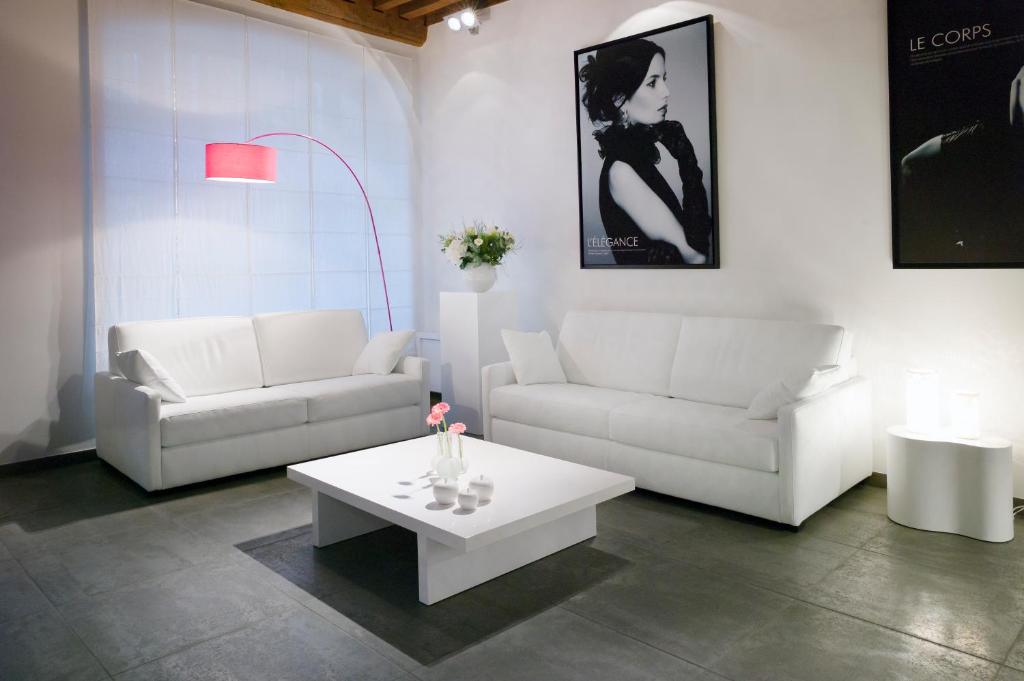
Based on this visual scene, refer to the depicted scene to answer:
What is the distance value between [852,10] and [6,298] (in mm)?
4994

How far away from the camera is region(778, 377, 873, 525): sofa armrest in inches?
133

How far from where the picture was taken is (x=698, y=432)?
371cm

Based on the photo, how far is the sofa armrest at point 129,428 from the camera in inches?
158

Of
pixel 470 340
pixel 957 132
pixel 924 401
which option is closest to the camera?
pixel 924 401

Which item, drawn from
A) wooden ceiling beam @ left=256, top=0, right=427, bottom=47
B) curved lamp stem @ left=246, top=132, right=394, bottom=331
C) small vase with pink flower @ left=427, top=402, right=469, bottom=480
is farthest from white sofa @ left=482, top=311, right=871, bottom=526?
wooden ceiling beam @ left=256, top=0, right=427, bottom=47

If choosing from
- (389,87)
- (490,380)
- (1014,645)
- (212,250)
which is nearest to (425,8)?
(389,87)

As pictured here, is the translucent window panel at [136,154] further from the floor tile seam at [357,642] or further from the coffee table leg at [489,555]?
the coffee table leg at [489,555]

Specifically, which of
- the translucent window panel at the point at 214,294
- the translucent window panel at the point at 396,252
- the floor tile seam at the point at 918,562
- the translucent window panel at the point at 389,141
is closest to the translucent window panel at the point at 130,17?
the translucent window panel at the point at 214,294

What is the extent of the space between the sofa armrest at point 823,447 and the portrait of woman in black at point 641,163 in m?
1.29

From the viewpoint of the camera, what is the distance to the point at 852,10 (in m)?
3.98

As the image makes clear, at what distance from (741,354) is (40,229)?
4.17 metres

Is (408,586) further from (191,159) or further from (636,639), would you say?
(191,159)

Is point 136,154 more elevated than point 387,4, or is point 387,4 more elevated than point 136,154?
point 387,4

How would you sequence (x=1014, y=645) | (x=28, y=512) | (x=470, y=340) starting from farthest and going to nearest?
1. (x=470, y=340)
2. (x=28, y=512)
3. (x=1014, y=645)
